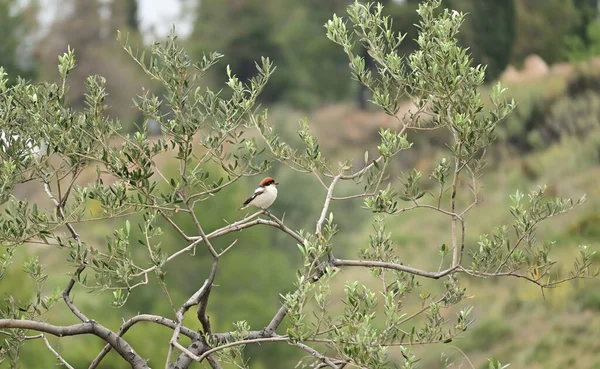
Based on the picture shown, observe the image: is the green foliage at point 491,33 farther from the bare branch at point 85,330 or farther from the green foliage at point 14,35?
the bare branch at point 85,330

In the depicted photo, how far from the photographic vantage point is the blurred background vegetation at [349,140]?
2614 centimetres

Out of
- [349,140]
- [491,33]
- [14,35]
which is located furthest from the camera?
[14,35]

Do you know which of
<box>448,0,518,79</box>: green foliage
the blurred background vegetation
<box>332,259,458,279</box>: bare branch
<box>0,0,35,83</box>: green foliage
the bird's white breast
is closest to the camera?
<box>332,259,458,279</box>: bare branch

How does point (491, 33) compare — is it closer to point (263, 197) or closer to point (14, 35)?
point (14, 35)

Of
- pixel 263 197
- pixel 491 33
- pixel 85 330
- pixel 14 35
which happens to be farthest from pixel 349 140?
pixel 85 330

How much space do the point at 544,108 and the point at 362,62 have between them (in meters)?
32.6

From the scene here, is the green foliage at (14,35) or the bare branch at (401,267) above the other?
the green foliage at (14,35)

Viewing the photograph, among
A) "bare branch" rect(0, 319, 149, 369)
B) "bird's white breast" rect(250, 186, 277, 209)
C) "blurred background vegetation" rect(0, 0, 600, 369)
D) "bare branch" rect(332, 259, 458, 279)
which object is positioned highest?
"blurred background vegetation" rect(0, 0, 600, 369)

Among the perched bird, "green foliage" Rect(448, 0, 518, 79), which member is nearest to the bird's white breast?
the perched bird

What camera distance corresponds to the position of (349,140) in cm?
5300

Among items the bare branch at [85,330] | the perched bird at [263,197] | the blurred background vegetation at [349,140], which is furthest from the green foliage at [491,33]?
the bare branch at [85,330]

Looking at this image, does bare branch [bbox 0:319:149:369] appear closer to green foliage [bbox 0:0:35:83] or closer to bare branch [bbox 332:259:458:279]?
bare branch [bbox 332:259:458:279]

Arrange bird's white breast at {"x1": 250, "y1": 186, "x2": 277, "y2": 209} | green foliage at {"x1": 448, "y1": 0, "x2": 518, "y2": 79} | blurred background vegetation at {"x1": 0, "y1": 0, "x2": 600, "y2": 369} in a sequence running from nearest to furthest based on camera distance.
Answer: bird's white breast at {"x1": 250, "y1": 186, "x2": 277, "y2": 209}, blurred background vegetation at {"x1": 0, "y1": 0, "x2": 600, "y2": 369}, green foliage at {"x1": 448, "y1": 0, "x2": 518, "y2": 79}

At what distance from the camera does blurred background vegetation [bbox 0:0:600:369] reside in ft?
85.8
